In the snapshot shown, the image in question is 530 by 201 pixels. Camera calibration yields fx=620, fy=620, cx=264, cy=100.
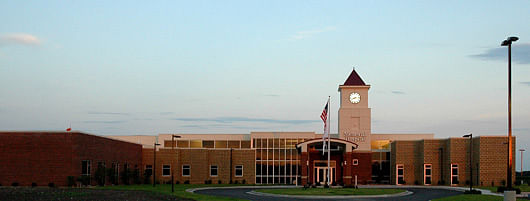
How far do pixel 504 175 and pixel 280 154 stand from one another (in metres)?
27.3

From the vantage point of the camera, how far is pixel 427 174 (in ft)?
225

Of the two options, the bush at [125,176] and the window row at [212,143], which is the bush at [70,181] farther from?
the window row at [212,143]

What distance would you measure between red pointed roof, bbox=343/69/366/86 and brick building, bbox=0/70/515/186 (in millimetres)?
132

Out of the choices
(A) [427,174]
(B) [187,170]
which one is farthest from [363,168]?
(B) [187,170]

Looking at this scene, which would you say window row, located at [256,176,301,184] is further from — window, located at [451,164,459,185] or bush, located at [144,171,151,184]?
window, located at [451,164,459,185]

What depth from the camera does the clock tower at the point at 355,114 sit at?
249 feet

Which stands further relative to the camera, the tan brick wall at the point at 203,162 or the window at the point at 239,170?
the window at the point at 239,170

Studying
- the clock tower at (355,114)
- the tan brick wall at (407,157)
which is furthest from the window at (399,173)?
A: the clock tower at (355,114)

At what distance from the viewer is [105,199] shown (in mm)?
33469

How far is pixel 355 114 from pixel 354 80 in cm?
446

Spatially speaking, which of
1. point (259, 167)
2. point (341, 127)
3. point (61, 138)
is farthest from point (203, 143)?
point (61, 138)

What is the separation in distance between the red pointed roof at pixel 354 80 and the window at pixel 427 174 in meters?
13.8

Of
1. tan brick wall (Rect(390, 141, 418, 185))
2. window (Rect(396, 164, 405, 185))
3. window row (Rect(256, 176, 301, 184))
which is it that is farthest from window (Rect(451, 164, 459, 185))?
window row (Rect(256, 176, 301, 184))

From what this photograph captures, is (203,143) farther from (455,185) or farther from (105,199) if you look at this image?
(105,199)
